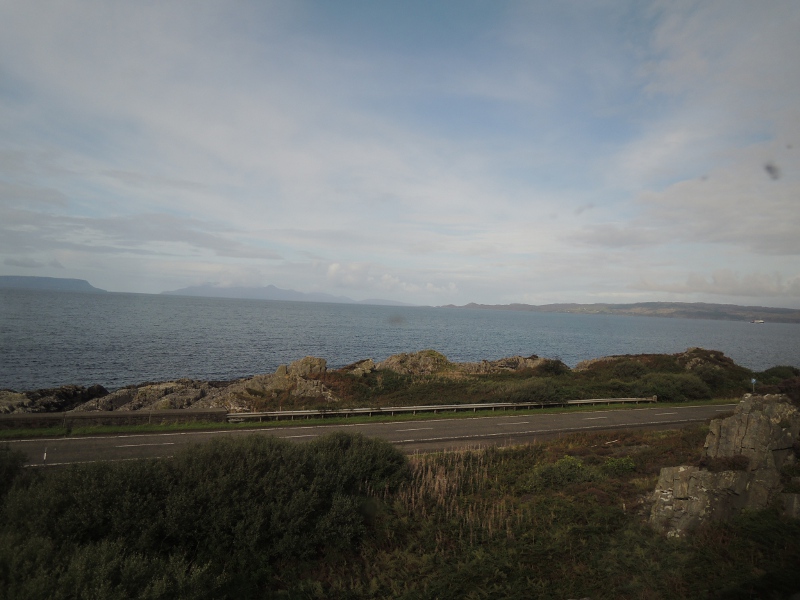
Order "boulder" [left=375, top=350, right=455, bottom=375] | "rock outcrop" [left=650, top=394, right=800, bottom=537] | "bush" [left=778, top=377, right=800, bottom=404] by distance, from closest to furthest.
A: "rock outcrop" [left=650, top=394, right=800, bottom=537], "bush" [left=778, top=377, right=800, bottom=404], "boulder" [left=375, top=350, right=455, bottom=375]

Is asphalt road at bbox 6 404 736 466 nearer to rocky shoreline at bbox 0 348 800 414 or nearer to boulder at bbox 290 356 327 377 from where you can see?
rocky shoreline at bbox 0 348 800 414

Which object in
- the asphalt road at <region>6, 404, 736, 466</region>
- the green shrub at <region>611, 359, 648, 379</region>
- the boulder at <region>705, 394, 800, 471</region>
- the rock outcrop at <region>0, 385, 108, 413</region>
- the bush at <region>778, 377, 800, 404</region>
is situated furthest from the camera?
the green shrub at <region>611, 359, 648, 379</region>

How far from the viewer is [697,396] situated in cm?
3509

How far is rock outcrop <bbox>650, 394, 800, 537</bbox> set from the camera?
10031 mm

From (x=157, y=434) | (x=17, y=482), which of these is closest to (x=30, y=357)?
(x=157, y=434)

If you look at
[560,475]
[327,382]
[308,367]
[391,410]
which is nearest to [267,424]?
[391,410]

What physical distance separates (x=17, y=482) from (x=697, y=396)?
136 ft

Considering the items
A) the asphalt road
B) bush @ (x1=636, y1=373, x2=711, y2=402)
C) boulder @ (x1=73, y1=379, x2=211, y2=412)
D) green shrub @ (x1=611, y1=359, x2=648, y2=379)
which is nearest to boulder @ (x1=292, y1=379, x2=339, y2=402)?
boulder @ (x1=73, y1=379, x2=211, y2=412)

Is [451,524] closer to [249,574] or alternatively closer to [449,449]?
[249,574]

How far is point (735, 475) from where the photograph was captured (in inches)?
416

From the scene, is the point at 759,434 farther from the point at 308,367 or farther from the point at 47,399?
the point at 47,399

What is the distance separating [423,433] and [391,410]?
4503mm

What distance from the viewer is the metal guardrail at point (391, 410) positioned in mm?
23164

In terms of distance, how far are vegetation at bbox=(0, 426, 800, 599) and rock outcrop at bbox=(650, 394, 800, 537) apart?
477 millimetres
